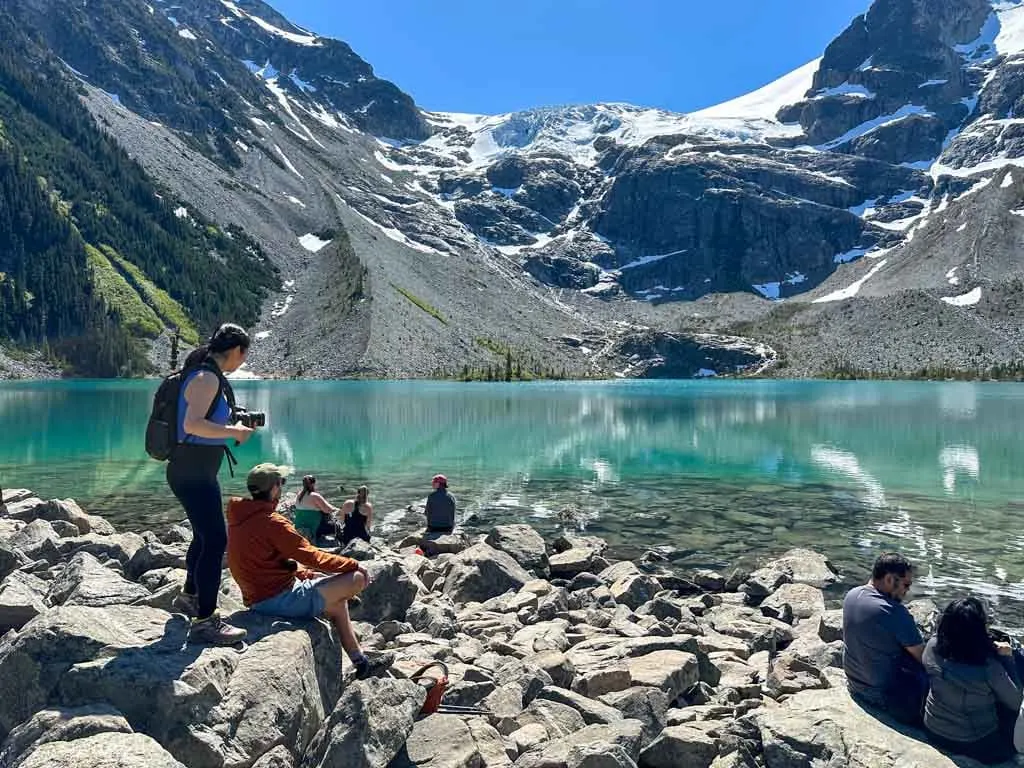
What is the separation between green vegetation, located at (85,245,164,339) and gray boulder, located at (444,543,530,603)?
176 metres

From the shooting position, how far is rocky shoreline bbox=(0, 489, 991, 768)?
18.8 ft

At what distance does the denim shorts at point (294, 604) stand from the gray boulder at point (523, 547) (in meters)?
10.0

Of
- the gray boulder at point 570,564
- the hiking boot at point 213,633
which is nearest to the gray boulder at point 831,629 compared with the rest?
the gray boulder at point 570,564

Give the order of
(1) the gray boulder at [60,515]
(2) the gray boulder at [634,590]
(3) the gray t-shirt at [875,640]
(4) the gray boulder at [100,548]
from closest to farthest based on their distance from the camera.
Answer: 1. (3) the gray t-shirt at [875,640]
2. (4) the gray boulder at [100,548]
3. (2) the gray boulder at [634,590]
4. (1) the gray boulder at [60,515]

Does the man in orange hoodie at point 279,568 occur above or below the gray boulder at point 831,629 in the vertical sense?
above

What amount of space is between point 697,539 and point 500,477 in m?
14.4

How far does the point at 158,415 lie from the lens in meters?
7.30

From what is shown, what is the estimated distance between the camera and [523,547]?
1795 cm

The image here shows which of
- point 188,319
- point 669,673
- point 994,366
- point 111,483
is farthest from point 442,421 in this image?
point 994,366

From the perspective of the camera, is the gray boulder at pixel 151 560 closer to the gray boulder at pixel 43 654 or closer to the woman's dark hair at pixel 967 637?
the gray boulder at pixel 43 654

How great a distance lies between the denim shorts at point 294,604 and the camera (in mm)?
7414

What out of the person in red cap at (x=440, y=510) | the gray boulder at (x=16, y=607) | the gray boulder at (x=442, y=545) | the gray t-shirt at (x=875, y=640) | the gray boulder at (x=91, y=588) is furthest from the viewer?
the person in red cap at (x=440, y=510)

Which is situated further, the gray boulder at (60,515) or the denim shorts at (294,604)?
the gray boulder at (60,515)

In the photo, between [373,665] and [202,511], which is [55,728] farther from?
[373,665]
